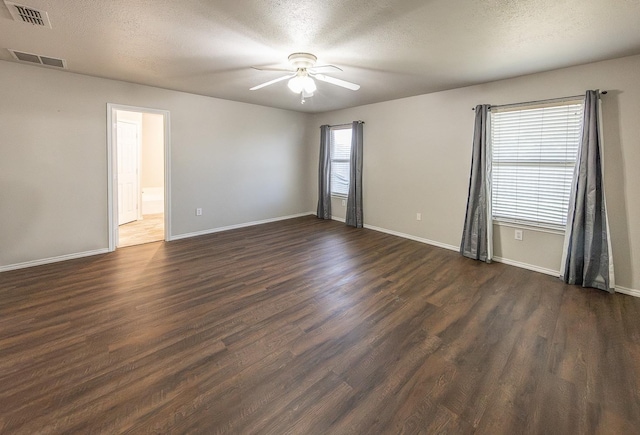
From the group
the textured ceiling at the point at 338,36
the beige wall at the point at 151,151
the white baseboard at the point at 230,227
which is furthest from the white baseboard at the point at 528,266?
the beige wall at the point at 151,151

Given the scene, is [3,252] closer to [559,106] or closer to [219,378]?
[219,378]

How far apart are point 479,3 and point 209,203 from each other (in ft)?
15.6

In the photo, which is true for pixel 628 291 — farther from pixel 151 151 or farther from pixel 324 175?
pixel 151 151

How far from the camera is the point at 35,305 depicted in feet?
8.71

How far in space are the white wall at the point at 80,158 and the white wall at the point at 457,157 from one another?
2.37 meters

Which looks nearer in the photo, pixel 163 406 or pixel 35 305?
pixel 163 406

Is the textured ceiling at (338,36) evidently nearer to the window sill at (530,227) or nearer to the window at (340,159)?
the window sill at (530,227)

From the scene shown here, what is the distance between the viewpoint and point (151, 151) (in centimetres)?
698

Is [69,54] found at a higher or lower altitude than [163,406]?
higher

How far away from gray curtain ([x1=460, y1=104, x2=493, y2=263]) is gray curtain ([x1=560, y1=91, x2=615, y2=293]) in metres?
0.90

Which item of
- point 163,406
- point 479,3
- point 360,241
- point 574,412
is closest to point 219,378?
point 163,406

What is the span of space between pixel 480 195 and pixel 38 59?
18.8 ft

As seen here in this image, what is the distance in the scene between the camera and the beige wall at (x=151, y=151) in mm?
6828

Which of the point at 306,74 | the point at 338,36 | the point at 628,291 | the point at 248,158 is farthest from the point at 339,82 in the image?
the point at 628,291
